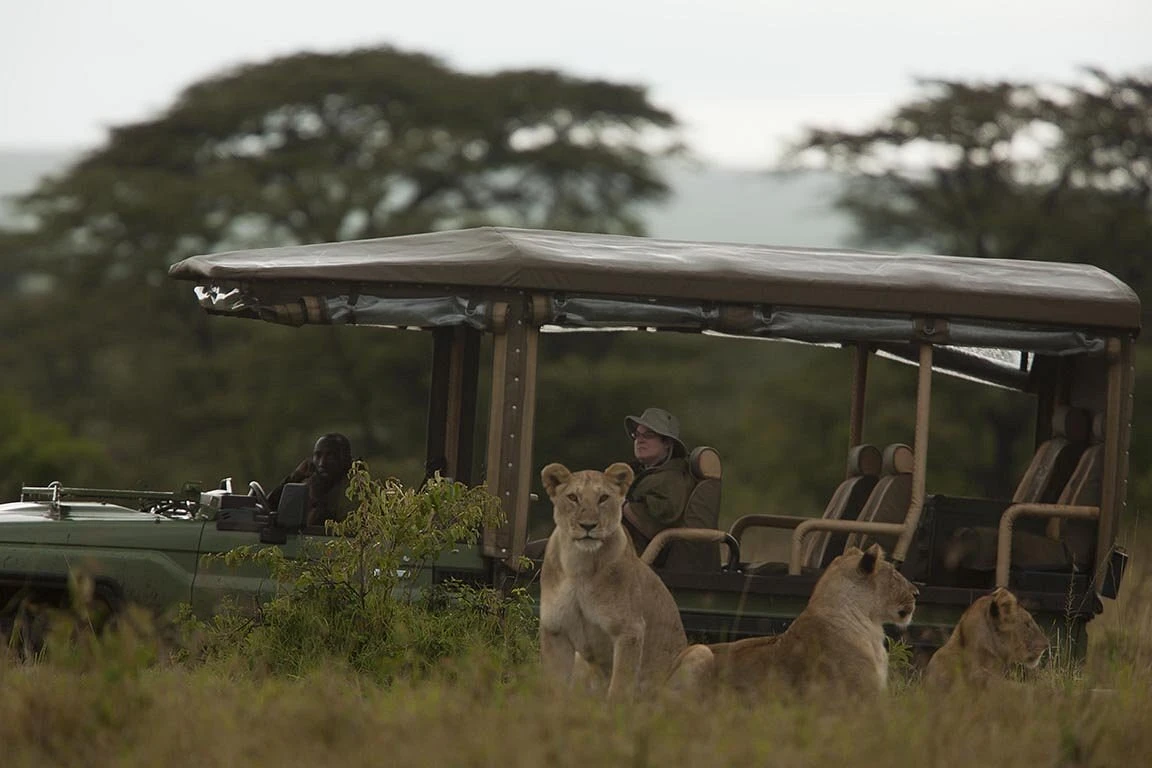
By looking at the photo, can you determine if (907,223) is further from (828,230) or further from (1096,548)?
(1096,548)

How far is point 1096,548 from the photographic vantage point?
873cm

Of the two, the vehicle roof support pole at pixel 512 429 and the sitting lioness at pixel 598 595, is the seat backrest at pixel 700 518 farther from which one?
the sitting lioness at pixel 598 595

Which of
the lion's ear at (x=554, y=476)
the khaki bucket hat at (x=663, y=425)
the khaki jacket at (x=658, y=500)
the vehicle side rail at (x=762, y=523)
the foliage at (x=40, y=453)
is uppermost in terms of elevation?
the khaki bucket hat at (x=663, y=425)

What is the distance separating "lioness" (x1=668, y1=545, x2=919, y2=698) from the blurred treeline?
16.8 m

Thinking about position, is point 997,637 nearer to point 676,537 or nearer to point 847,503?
point 676,537

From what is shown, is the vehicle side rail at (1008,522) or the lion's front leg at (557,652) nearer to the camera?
the lion's front leg at (557,652)

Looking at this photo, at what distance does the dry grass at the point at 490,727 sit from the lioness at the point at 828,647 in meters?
0.34

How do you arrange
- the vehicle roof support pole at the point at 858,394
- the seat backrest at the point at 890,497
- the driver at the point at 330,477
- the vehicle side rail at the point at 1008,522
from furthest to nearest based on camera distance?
1. the vehicle roof support pole at the point at 858,394
2. the seat backrest at the point at 890,497
3. the driver at the point at 330,477
4. the vehicle side rail at the point at 1008,522

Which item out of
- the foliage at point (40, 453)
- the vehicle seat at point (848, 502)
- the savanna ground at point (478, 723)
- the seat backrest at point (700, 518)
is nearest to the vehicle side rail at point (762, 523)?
the vehicle seat at point (848, 502)

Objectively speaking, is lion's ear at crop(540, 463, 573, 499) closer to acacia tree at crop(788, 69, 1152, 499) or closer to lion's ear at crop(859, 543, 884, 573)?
lion's ear at crop(859, 543, 884, 573)

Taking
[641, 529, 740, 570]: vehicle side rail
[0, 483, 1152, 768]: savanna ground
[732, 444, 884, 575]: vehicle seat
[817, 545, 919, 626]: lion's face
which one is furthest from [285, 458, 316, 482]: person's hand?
[817, 545, 919, 626]: lion's face

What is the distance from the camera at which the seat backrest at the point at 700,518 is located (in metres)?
8.48

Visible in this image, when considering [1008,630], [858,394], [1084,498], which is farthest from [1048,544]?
[858,394]

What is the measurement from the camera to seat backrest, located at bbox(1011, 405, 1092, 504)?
362 inches
